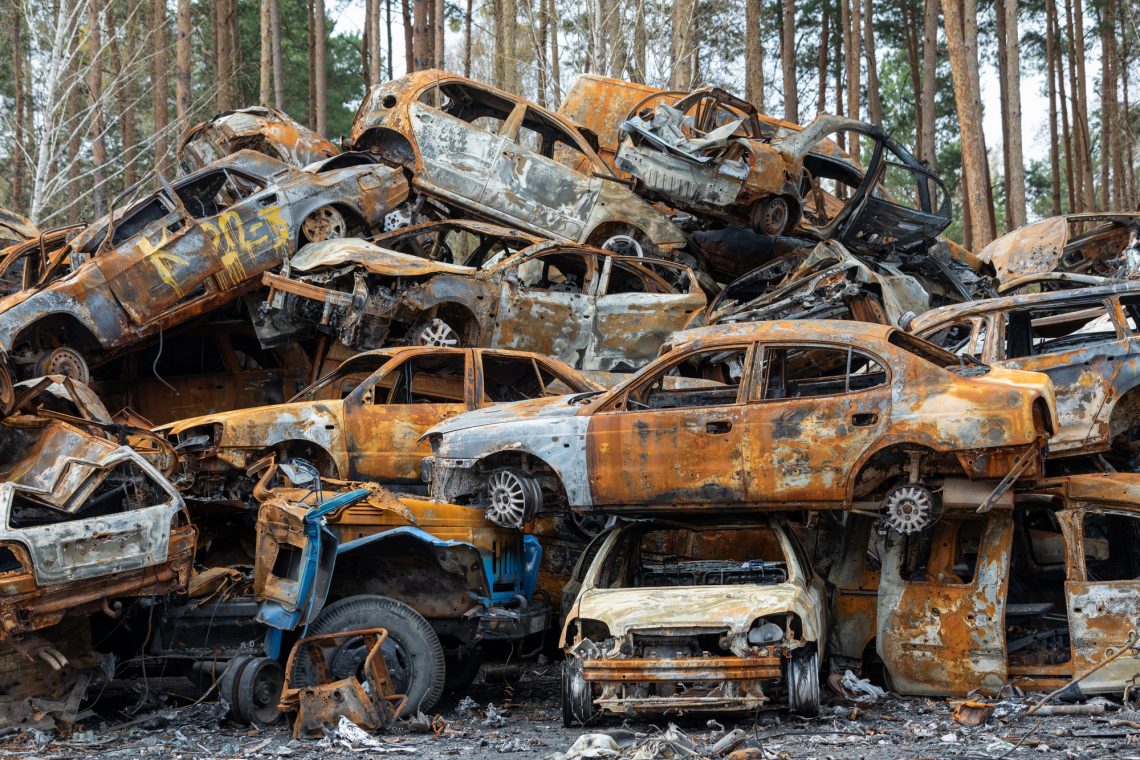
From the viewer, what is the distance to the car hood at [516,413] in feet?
28.9

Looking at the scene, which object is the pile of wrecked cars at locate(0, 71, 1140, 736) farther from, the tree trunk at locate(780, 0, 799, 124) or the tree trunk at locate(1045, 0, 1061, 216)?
the tree trunk at locate(1045, 0, 1061, 216)

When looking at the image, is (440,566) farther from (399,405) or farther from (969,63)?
(969,63)

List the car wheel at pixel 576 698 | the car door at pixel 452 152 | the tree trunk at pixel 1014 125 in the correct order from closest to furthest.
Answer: the car wheel at pixel 576 698
the car door at pixel 452 152
the tree trunk at pixel 1014 125

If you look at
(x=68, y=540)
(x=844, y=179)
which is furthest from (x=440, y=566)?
(x=844, y=179)

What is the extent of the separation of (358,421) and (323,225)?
4009 mm

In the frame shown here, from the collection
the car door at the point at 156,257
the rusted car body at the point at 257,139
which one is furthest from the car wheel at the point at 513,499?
the rusted car body at the point at 257,139

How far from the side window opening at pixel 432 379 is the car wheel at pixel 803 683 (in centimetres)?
472

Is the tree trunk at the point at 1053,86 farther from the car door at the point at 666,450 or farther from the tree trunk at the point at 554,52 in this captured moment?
the car door at the point at 666,450

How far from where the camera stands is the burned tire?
24.7 feet

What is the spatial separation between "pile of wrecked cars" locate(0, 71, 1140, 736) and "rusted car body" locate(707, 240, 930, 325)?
5 centimetres

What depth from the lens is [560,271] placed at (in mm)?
13562

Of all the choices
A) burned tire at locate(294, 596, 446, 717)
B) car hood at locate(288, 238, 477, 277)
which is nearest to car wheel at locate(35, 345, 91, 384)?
car hood at locate(288, 238, 477, 277)

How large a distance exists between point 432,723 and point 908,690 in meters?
2.90

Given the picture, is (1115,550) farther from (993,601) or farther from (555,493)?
(555,493)
